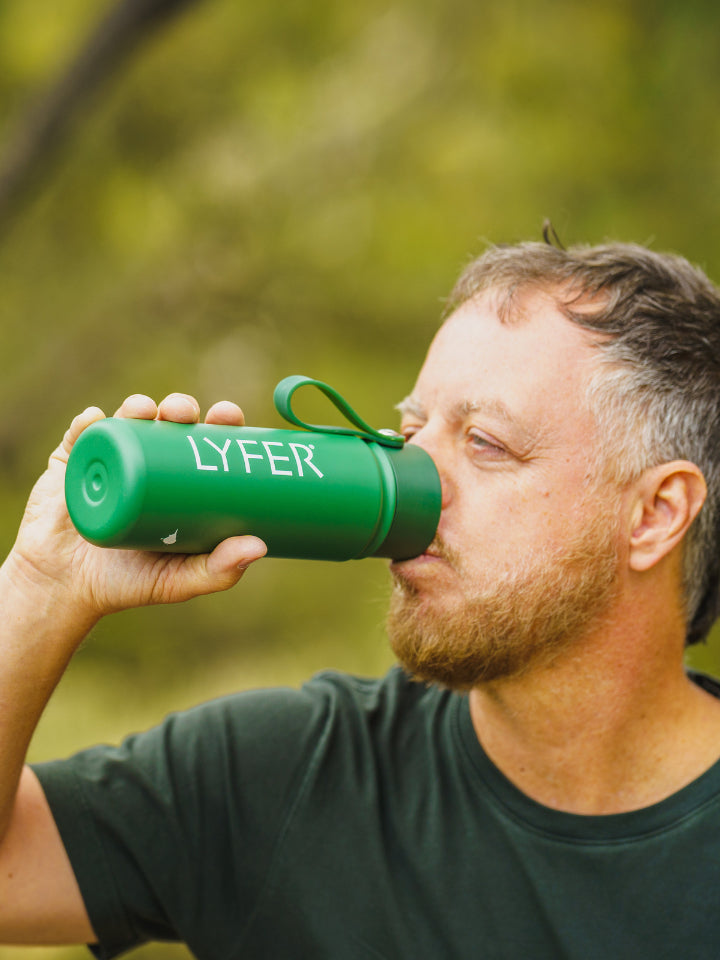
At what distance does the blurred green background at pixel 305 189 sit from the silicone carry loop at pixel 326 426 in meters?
4.00

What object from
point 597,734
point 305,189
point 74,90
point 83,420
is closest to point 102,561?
point 83,420

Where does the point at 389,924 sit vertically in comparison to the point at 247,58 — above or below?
below

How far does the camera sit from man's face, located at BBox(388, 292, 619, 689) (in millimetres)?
2160

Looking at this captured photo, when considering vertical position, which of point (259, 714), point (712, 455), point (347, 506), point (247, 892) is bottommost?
point (247, 892)

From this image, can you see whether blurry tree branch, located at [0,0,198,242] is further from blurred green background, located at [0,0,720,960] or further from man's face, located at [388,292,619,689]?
man's face, located at [388,292,619,689]

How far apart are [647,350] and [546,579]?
60 cm

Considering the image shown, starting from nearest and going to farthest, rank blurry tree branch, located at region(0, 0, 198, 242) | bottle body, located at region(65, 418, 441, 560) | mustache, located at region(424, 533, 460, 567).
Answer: bottle body, located at region(65, 418, 441, 560) < mustache, located at region(424, 533, 460, 567) < blurry tree branch, located at region(0, 0, 198, 242)

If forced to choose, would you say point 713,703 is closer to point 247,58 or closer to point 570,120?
point 570,120

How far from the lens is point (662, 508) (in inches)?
93.1

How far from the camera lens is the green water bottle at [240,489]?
1.63 m

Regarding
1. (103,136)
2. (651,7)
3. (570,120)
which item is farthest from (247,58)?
(651,7)

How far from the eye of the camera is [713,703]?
2.50m

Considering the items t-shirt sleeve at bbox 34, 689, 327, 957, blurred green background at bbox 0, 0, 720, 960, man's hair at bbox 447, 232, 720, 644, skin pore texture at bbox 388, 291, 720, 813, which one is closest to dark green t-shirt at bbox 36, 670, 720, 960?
t-shirt sleeve at bbox 34, 689, 327, 957

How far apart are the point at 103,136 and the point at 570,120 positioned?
106 inches
